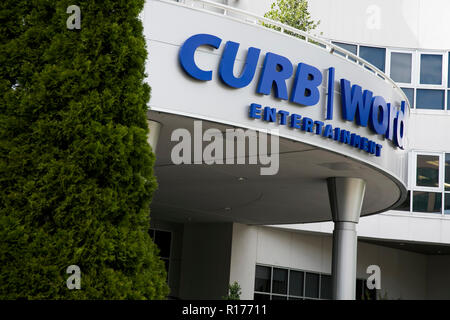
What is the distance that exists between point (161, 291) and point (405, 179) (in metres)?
9.74

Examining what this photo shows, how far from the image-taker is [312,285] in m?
25.5

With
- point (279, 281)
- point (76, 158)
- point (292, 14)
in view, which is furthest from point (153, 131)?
point (279, 281)

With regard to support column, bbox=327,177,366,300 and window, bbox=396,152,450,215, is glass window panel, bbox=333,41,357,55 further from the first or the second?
support column, bbox=327,177,366,300

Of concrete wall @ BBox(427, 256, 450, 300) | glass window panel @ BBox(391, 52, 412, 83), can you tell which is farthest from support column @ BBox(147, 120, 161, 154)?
concrete wall @ BBox(427, 256, 450, 300)

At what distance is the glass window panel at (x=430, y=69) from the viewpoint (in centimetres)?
2506

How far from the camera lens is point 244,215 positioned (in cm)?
2198

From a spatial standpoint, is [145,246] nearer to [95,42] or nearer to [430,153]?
[95,42]

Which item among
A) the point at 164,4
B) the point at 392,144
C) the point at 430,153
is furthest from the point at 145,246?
the point at 430,153

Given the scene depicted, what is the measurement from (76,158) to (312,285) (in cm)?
2017

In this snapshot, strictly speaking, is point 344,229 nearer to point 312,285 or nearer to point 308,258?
point 308,258

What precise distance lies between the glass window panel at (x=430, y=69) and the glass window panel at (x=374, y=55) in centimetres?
149

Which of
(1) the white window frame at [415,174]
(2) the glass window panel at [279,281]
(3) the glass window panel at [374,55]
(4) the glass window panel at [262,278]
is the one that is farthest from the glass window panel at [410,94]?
(4) the glass window panel at [262,278]

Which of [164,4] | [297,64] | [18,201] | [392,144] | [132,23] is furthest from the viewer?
[392,144]

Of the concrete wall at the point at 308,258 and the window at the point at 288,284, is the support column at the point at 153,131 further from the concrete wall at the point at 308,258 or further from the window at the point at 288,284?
the window at the point at 288,284
